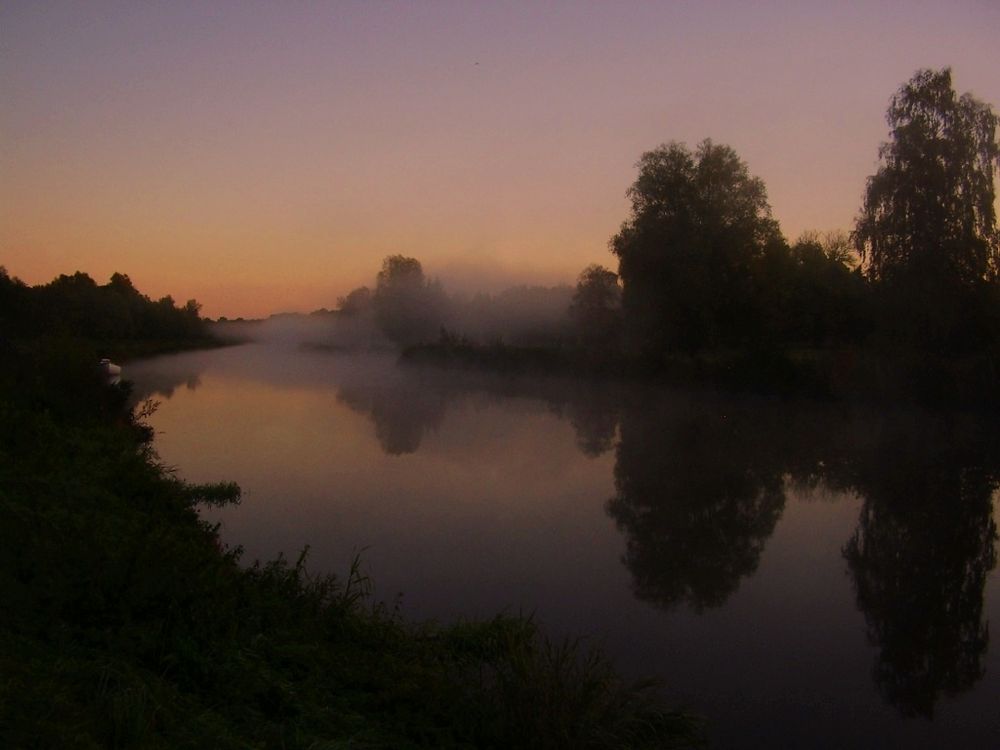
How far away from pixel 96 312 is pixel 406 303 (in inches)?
1096

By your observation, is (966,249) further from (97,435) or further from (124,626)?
(124,626)

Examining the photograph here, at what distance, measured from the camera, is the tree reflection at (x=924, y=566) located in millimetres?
6895

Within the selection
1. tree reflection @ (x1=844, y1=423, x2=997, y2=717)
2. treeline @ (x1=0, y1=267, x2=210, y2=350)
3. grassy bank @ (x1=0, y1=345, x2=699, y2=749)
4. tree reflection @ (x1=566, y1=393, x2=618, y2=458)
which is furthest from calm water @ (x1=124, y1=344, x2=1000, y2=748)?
treeline @ (x1=0, y1=267, x2=210, y2=350)

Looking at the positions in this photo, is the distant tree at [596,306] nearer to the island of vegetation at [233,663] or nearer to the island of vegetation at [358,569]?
the island of vegetation at [358,569]

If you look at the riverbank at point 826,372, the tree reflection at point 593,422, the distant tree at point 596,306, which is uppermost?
the distant tree at point 596,306

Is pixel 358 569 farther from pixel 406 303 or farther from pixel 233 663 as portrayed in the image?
pixel 406 303

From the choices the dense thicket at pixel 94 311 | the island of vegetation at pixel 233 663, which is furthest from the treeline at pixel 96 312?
the island of vegetation at pixel 233 663

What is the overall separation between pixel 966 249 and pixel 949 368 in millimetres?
4059

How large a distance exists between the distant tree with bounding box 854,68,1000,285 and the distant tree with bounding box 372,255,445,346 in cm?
5231

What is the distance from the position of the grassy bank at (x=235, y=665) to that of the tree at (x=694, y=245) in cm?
2976

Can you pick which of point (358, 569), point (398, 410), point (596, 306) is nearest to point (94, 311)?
point (596, 306)

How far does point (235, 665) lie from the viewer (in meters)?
5.15

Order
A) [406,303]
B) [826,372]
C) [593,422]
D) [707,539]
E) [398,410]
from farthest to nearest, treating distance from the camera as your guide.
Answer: [406,303]
[826,372]
[398,410]
[593,422]
[707,539]

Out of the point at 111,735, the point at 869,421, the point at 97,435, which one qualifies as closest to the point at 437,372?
the point at 869,421
